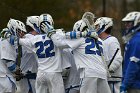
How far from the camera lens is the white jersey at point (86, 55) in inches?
601

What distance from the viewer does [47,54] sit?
15742mm

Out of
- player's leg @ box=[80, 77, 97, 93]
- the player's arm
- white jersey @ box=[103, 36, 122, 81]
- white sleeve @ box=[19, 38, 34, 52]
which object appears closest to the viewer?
the player's arm

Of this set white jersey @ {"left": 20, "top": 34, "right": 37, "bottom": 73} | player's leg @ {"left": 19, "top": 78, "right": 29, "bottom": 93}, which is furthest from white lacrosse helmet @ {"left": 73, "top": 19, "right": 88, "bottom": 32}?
player's leg @ {"left": 19, "top": 78, "right": 29, "bottom": 93}

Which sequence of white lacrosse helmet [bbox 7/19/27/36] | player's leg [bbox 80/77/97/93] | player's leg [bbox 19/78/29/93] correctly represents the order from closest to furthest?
player's leg [bbox 80/77/97/93]
white lacrosse helmet [bbox 7/19/27/36]
player's leg [bbox 19/78/29/93]

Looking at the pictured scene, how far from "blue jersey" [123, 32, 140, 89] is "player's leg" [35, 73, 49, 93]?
8.62ft

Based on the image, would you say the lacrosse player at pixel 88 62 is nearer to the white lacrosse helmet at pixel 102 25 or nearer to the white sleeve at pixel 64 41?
the white sleeve at pixel 64 41

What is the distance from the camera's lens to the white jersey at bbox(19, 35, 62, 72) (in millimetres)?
15727

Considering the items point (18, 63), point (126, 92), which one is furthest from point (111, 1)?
point (126, 92)

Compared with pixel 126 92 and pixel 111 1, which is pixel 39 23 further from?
pixel 111 1

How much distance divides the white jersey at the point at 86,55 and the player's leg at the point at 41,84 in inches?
31.4

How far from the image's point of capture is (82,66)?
1533 cm

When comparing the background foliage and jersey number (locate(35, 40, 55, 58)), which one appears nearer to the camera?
jersey number (locate(35, 40, 55, 58))

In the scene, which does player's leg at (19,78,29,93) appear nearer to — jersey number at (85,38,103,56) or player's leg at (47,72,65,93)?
player's leg at (47,72,65,93)

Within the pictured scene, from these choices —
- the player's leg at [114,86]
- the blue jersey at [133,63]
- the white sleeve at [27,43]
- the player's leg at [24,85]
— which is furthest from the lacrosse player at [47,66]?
the blue jersey at [133,63]
